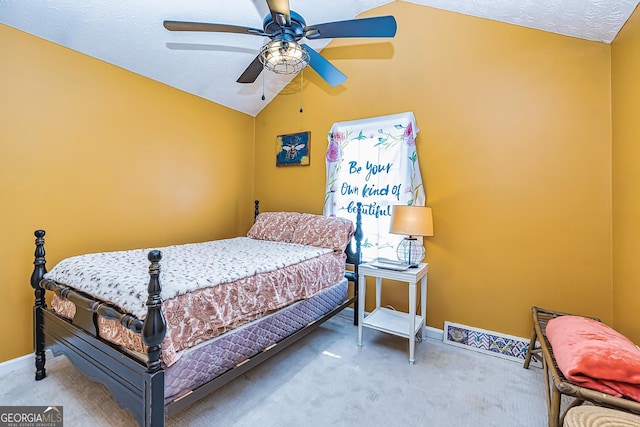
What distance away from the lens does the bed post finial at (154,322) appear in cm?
123

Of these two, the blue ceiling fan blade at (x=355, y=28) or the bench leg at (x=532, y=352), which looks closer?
the blue ceiling fan blade at (x=355, y=28)

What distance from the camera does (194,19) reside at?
2418mm

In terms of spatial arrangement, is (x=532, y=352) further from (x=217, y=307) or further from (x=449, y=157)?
(x=217, y=307)

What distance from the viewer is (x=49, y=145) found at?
2283 mm

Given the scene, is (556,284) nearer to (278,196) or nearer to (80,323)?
(278,196)

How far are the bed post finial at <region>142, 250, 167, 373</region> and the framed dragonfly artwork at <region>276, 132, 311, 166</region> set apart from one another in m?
2.50

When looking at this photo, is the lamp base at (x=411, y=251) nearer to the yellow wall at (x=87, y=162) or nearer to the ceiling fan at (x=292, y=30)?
the ceiling fan at (x=292, y=30)

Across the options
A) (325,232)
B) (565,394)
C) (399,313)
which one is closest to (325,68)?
(325,232)

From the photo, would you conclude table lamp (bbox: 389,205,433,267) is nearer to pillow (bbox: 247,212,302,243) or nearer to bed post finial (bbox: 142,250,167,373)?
pillow (bbox: 247,212,302,243)

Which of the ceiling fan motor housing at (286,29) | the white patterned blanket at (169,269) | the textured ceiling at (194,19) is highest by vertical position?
the textured ceiling at (194,19)

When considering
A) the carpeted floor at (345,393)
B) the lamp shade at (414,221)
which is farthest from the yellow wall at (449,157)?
the carpeted floor at (345,393)

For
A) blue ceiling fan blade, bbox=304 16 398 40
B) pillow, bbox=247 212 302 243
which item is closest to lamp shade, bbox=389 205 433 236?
pillow, bbox=247 212 302 243

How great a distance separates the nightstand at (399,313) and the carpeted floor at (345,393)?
8.1 inches

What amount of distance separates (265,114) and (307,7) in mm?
1532
